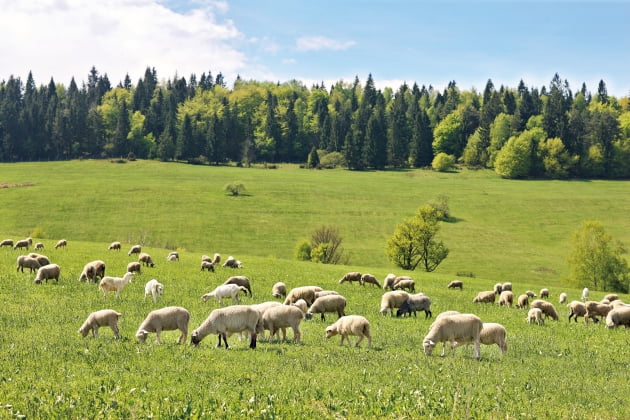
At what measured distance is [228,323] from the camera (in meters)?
17.6

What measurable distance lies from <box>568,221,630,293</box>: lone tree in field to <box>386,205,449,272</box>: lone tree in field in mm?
15698

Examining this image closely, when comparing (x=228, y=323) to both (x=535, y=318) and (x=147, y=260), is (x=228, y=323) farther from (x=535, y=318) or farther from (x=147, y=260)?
(x=147, y=260)

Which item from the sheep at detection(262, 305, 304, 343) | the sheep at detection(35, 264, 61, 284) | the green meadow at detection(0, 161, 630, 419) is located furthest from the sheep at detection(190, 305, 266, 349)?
the sheep at detection(35, 264, 61, 284)

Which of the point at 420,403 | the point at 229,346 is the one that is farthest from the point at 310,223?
the point at 420,403

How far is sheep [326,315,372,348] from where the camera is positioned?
733 inches

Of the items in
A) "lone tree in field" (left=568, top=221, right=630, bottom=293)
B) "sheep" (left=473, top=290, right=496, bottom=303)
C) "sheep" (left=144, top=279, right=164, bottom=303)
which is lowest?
"lone tree in field" (left=568, top=221, right=630, bottom=293)

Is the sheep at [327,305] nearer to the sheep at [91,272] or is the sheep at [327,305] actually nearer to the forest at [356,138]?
the sheep at [91,272]

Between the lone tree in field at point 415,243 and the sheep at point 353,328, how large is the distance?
50.5 meters

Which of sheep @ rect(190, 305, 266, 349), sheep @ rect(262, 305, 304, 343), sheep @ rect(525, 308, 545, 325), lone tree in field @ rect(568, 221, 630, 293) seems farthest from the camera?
lone tree in field @ rect(568, 221, 630, 293)

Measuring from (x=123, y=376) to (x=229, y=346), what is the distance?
17.4ft

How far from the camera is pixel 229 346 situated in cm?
1781

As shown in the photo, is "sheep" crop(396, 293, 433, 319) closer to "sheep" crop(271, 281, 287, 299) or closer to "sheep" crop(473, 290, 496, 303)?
"sheep" crop(271, 281, 287, 299)

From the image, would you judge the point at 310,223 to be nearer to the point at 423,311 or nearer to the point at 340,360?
the point at 423,311

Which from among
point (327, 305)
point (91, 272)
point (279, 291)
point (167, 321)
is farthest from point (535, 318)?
point (91, 272)
